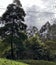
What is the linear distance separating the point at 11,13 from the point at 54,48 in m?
22.4

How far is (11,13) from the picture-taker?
4362 centimetres

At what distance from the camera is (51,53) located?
59.3m

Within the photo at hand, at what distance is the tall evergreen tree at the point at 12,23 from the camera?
140 ft

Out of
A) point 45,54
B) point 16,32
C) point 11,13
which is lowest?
point 45,54

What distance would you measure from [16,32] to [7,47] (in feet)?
17.1

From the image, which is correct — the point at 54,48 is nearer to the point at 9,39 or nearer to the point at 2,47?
the point at 2,47

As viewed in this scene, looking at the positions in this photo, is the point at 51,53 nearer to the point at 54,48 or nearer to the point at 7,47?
the point at 54,48

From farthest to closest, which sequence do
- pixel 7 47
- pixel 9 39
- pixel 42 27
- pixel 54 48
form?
pixel 42 27 → pixel 54 48 → pixel 7 47 → pixel 9 39

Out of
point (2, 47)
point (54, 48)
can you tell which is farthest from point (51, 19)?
point (2, 47)

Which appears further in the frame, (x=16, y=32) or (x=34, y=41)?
(x=34, y=41)

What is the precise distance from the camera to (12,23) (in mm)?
42875

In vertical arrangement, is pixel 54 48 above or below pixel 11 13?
below

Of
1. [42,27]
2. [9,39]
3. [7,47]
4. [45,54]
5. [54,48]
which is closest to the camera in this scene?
[9,39]

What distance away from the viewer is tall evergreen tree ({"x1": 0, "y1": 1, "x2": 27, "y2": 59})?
42591 millimetres
